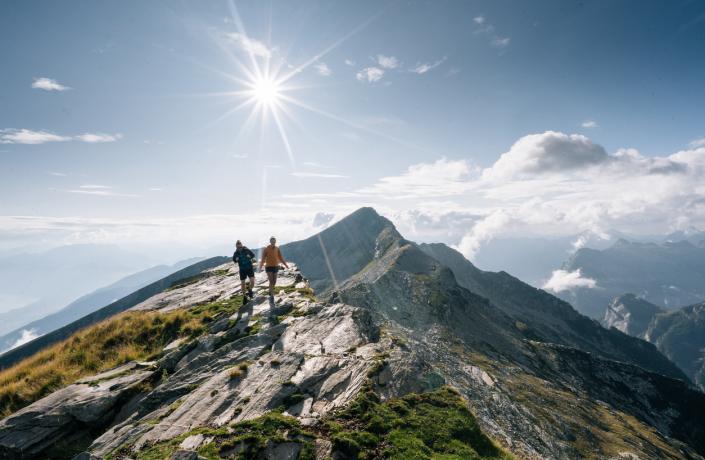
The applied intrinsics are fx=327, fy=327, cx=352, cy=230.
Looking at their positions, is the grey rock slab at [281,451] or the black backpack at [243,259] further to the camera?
the black backpack at [243,259]

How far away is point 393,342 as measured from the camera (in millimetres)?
20766

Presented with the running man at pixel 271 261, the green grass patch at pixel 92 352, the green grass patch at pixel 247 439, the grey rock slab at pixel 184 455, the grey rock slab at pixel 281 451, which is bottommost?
the grey rock slab at pixel 281 451

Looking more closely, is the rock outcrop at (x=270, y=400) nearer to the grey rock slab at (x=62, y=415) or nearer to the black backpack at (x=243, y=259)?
the grey rock slab at (x=62, y=415)

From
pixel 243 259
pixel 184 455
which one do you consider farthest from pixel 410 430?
pixel 243 259

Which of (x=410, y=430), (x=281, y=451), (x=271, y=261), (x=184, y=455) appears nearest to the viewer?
(x=184, y=455)

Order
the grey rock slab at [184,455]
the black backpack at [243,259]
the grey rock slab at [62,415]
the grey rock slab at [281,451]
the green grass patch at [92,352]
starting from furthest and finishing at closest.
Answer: the black backpack at [243,259] → the green grass patch at [92,352] → the grey rock slab at [62,415] → the grey rock slab at [281,451] → the grey rock slab at [184,455]

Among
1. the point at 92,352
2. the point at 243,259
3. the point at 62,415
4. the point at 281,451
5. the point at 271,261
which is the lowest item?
the point at 281,451

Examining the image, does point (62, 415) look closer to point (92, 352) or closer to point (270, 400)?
point (92, 352)

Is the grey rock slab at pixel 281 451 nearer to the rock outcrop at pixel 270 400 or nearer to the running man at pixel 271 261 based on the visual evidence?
the rock outcrop at pixel 270 400

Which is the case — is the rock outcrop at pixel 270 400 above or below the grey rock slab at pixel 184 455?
below

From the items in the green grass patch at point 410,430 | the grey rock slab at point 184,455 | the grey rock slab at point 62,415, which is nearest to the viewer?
the grey rock slab at point 184,455

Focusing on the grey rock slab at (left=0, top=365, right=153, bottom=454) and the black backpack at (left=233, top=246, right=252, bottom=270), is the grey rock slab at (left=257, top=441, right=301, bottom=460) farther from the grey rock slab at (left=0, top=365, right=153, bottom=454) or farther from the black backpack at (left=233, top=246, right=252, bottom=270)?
the black backpack at (left=233, top=246, right=252, bottom=270)

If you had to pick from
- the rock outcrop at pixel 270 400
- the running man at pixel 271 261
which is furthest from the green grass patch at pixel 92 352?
the running man at pixel 271 261

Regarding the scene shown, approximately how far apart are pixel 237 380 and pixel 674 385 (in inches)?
6593
